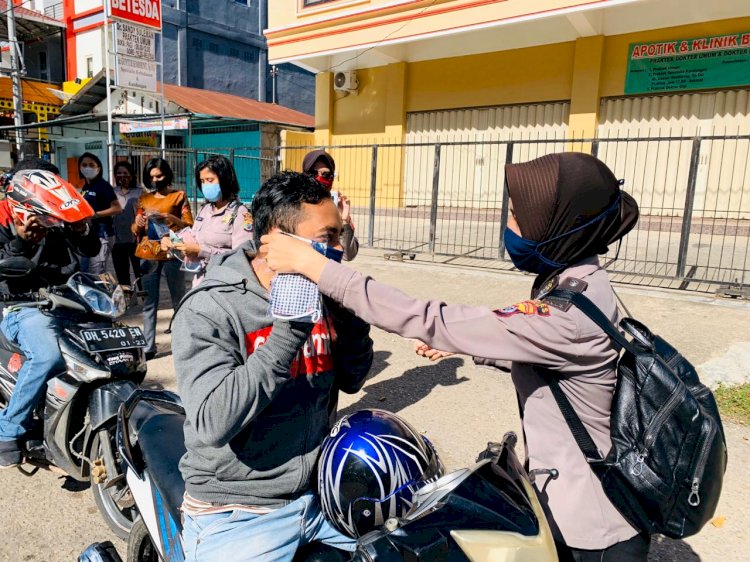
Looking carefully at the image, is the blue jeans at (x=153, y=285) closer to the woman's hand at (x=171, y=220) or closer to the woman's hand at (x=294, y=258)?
the woman's hand at (x=171, y=220)

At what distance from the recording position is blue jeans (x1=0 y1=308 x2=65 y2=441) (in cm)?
302

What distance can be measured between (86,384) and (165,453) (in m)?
1.22

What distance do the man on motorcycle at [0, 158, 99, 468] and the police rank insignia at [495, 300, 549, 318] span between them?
2571 millimetres

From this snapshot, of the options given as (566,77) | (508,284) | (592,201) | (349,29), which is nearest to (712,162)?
(566,77)

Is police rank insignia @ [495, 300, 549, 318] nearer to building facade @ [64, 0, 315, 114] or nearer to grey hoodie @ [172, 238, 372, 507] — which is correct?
grey hoodie @ [172, 238, 372, 507]

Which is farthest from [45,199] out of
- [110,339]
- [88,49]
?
[88,49]

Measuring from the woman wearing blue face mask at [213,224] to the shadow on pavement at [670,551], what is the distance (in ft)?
10.8

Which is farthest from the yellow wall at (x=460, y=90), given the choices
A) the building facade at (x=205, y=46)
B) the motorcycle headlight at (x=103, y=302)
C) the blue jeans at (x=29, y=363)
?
the building facade at (x=205, y=46)

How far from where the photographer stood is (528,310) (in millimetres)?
1524

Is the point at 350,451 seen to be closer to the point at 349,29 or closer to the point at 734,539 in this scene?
the point at 734,539

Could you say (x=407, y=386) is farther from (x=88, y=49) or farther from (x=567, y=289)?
(x=88, y=49)

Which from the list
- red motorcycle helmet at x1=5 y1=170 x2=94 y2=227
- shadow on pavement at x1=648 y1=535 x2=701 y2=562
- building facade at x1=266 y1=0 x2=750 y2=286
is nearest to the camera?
shadow on pavement at x1=648 y1=535 x2=701 y2=562

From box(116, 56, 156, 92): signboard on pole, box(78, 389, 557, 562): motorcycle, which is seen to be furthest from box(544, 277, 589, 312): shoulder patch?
box(116, 56, 156, 92): signboard on pole

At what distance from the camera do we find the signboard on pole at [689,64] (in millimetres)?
10648
